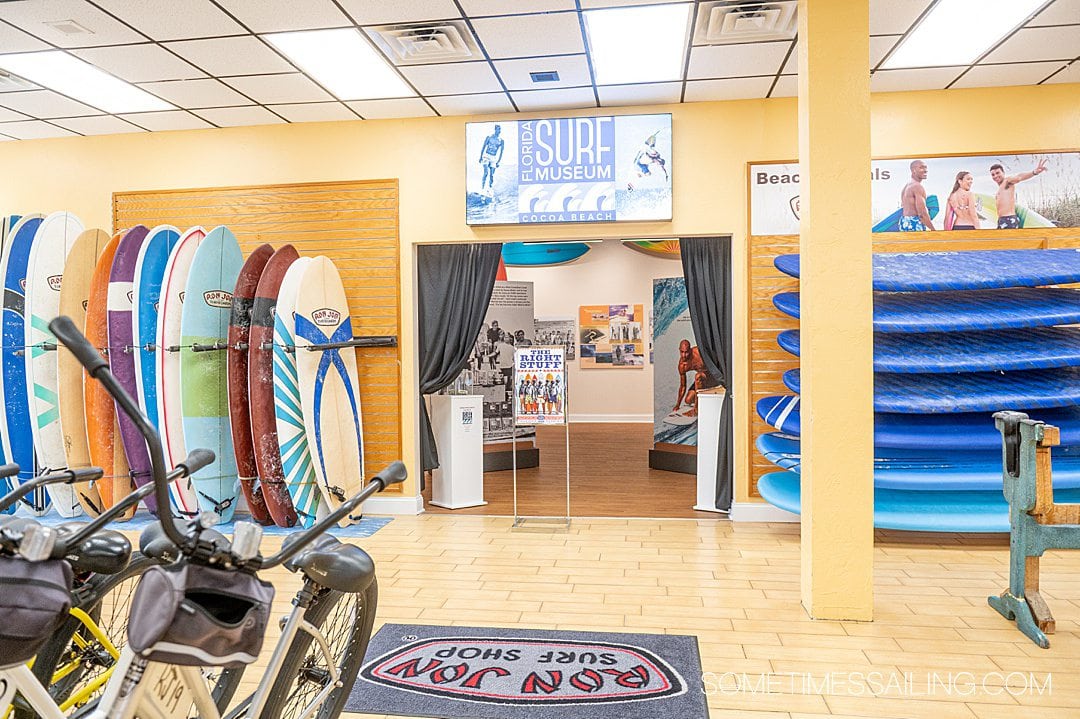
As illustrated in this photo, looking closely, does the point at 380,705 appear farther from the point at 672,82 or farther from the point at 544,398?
the point at 672,82

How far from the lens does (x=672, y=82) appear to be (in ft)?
15.4

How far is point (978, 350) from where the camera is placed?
4359mm

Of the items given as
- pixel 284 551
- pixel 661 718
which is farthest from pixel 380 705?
pixel 284 551

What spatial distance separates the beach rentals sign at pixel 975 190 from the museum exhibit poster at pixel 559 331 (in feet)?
21.8

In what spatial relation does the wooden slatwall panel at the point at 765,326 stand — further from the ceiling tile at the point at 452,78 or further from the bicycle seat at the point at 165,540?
the bicycle seat at the point at 165,540

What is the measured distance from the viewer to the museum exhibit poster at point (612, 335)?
37.3 feet

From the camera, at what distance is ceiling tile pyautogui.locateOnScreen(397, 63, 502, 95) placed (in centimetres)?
441

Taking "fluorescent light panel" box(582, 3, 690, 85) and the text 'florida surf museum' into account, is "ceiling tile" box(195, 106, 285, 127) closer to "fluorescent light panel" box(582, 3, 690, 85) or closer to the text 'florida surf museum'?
the text 'florida surf museum'

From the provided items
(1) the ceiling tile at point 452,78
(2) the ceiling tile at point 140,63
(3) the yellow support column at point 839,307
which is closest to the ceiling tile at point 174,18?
(2) the ceiling tile at point 140,63

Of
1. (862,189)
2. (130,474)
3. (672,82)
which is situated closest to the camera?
(862,189)

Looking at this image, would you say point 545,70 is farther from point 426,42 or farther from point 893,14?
point 893,14

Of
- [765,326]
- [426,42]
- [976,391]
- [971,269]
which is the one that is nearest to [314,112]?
[426,42]

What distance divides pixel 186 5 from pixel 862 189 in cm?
328

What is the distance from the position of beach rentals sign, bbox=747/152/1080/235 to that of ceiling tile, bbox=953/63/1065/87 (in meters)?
0.45
